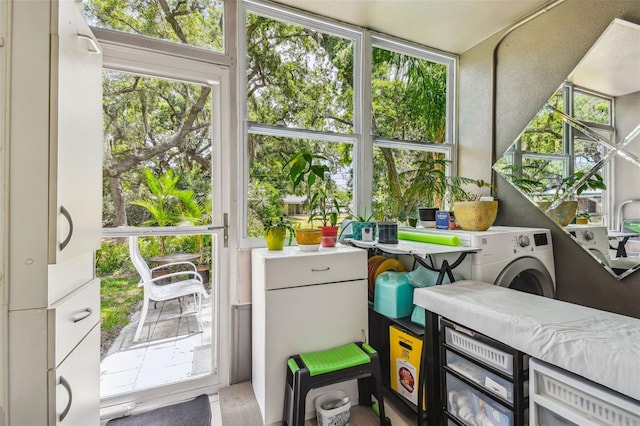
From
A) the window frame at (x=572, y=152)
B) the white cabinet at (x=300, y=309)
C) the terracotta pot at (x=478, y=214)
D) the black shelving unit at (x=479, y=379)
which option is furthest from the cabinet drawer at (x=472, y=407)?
the window frame at (x=572, y=152)

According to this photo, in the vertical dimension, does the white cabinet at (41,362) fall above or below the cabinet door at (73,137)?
below

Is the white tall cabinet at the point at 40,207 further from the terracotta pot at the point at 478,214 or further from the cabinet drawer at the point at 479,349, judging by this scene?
the terracotta pot at the point at 478,214

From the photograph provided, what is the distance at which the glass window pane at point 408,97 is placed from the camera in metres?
A: 2.54

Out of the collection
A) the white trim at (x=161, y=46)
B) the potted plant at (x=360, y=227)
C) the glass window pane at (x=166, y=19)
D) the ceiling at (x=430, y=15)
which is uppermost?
the ceiling at (x=430, y=15)

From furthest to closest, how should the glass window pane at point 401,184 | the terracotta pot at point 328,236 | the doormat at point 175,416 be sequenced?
1. the glass window pane at point 401,184
2. the terracotta pot at point 328,236
3. the doormat at point 175,416

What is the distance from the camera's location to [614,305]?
173 centimetres

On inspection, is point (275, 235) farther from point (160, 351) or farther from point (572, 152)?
point (572, 152)

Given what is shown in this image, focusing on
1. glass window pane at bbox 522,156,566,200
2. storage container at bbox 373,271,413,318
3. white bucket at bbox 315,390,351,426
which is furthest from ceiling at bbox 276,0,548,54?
white bucket at bbox 315,390,351,426

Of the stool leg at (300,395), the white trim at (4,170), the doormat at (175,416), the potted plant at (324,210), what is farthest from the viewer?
the potted plant at (324,210)

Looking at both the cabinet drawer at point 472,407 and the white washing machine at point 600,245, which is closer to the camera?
the cabinet drawer at point 472,407

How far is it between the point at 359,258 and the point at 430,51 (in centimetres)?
211

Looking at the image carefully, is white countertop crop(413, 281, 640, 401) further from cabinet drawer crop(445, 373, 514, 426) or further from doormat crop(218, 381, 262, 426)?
doormat crop(218, 381, 262, 426)

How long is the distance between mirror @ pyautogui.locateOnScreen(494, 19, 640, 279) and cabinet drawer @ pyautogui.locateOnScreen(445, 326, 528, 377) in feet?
3.86

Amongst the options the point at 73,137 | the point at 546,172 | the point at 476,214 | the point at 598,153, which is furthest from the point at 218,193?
the point at 598,153
